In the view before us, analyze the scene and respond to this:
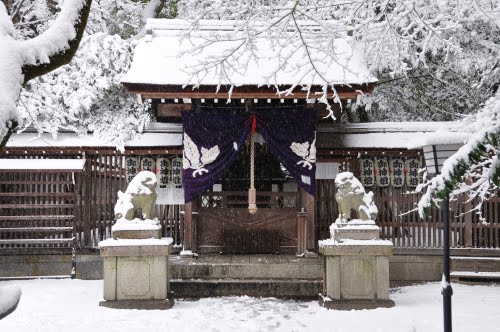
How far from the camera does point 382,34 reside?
8102 millimetres

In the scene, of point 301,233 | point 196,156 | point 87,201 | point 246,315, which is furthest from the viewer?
point 87,201

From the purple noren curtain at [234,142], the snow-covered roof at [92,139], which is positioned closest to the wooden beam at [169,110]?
the snow-covered roof at [92,139]

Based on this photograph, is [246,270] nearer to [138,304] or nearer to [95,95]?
[138,304]

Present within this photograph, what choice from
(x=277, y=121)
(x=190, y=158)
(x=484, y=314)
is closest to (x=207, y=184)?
(x=190, y=158)

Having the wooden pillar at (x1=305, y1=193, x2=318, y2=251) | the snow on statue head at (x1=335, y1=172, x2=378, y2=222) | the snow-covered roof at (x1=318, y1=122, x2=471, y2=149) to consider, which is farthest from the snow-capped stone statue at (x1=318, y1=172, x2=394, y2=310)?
the snow-covered roof at (x1=318, y1=122, x2=471, y2=149)

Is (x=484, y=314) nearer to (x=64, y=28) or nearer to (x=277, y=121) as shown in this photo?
(x=277, y=121)

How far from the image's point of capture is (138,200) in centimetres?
952

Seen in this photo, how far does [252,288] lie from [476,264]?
562 cm

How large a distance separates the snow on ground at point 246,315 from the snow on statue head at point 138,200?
1.81 metres

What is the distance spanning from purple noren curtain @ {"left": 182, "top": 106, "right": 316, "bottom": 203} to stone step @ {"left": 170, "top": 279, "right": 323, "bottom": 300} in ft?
6.93

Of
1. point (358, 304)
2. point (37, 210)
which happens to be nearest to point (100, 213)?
point (37, 210)

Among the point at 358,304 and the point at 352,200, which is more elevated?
the point at 352,200

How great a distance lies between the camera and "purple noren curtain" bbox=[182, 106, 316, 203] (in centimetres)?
1146

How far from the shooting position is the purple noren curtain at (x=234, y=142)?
451 inches
